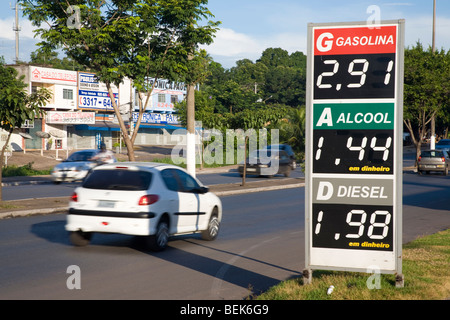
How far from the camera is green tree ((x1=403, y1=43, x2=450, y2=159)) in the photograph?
130 feet

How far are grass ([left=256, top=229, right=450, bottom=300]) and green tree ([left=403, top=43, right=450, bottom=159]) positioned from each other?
3243 centimetres

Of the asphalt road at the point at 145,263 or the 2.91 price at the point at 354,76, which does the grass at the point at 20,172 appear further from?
the 2.91 price at the point at 354,76

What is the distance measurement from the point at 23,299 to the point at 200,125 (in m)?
38.5

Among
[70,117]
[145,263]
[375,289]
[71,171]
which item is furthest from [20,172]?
[375,289]

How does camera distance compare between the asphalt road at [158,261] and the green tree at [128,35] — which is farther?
the green tree at [128,35]

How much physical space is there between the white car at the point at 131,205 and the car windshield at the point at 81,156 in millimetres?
18890

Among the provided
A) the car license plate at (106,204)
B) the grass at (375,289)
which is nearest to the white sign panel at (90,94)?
the car license plate at (106,204)

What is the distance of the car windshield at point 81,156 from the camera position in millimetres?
29500

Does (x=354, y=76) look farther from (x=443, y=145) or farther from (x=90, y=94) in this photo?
(x=443, y=145)

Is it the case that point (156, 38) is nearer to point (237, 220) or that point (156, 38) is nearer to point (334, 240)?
point (237, 220)

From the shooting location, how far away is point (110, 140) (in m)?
64.7

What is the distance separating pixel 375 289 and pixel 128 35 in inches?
532
